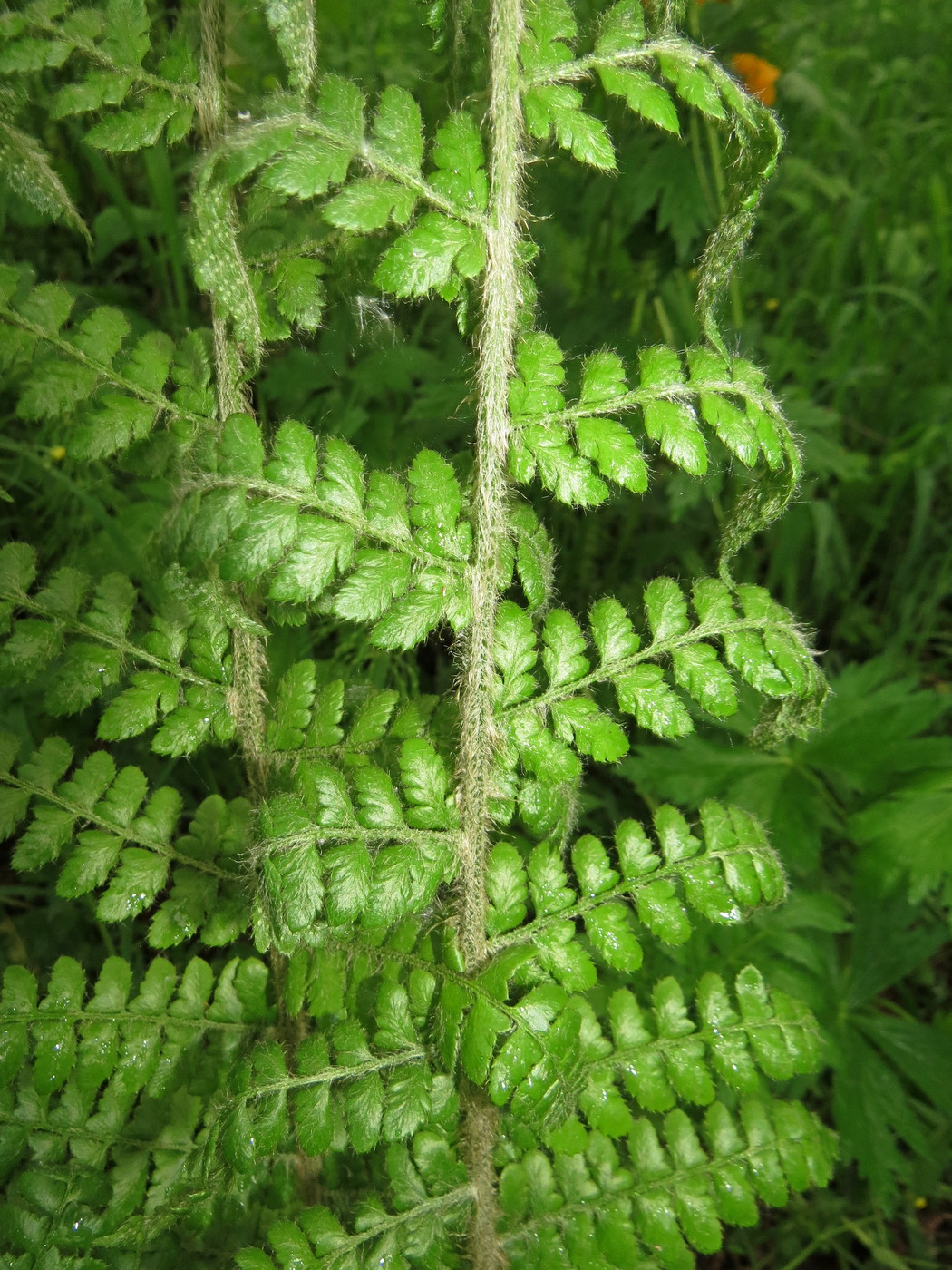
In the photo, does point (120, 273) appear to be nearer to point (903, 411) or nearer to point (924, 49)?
point (903, 411)

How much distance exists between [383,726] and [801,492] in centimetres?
75

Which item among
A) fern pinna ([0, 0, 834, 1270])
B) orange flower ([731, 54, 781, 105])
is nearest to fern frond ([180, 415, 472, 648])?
fern pinna ([0, 0, 834, 1270])

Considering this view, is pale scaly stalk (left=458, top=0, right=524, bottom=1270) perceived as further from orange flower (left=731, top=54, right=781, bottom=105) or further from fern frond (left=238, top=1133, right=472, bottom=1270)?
orange flower (left=731, top=54, right=781, bottom=105)

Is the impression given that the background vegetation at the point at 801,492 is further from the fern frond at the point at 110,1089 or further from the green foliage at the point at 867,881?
the fern frond at the point at 110,1089

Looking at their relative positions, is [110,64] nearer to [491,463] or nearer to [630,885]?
[491,463]

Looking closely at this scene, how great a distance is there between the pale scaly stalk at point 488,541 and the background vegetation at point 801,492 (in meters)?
0.23

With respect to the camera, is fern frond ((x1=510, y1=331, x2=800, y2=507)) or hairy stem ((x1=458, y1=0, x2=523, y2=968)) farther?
fern frond ((x1=510, y1=331, x2=800, y2=507))

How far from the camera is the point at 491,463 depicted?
1148 millimetres

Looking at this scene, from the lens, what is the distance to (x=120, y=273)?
3701 millimetres

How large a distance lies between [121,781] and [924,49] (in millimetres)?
5508

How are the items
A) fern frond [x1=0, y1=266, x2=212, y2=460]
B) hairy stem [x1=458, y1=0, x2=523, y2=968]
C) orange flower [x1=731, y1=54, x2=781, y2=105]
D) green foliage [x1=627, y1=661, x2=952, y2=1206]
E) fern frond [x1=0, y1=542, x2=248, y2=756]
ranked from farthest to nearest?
orange flower [x1=731, y1=54, x2=781, y2=105]
green foliage [x1=627, y1=661, x2=952, y2=1206]
fern frond [x1=0, y1=542, x2=248, y2=756]
fern frond [x1=0, y1=266, x2=212, y2=460]
hairy stem [x1=458, y1=0, x2=523, y2=968]

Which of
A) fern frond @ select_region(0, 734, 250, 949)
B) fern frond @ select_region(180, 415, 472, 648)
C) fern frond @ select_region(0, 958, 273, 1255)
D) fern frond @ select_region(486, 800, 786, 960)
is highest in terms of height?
fern frond @ select_region(180, 415, 472, 648)

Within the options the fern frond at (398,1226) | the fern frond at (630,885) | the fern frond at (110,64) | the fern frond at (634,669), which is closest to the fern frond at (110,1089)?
the fern frond at (398,1226)

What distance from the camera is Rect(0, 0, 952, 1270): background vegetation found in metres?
2.26
